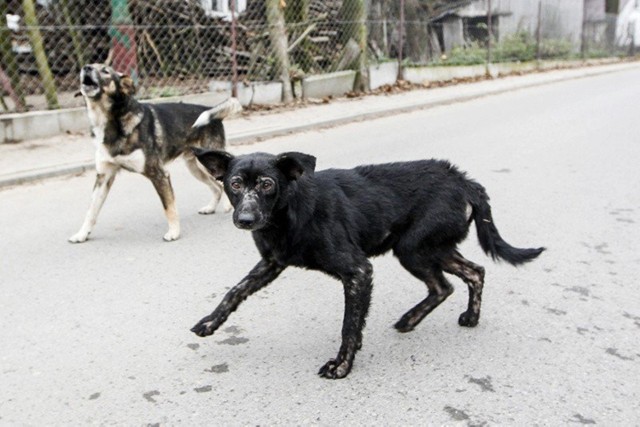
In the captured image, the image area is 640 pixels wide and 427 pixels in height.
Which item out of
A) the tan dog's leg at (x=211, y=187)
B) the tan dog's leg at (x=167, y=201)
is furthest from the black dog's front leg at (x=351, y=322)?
the tan dog's leg at (x=211, y=187)

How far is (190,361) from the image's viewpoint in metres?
3.55

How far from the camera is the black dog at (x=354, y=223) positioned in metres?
3.30

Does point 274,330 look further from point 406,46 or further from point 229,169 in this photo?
point 406,46

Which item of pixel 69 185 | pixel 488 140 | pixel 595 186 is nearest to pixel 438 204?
pixel 595 186

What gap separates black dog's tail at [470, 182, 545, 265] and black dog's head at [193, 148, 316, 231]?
108cm

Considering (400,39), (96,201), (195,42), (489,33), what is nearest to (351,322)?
(96,201)

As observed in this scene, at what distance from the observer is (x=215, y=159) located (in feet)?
11.2

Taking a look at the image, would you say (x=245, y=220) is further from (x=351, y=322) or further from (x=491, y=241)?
(x=491, y=241)

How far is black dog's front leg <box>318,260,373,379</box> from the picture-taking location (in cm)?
337

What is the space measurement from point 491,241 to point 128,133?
3.14 m

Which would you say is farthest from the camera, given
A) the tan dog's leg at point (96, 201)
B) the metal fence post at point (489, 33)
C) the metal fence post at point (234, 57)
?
the metal fence post at point (489, 33)

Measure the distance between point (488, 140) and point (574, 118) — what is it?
9.88ft

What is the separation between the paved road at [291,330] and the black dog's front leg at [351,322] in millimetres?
71

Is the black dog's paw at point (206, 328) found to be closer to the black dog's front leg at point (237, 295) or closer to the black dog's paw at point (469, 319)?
the black dog's front leg at point (237, 295)
